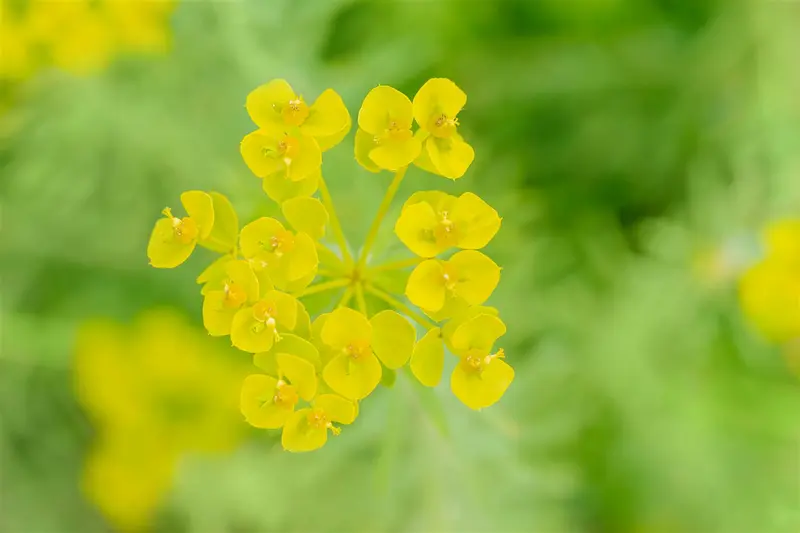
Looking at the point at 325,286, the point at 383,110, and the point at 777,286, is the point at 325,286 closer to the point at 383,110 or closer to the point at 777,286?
the point at 383,110

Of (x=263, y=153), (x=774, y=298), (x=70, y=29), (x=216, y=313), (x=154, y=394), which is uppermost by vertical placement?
(x=70, y=29)

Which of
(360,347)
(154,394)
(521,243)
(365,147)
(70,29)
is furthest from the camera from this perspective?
(154,394)

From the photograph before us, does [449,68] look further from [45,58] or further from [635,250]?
[45,58]

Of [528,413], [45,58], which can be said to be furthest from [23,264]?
[528,413]

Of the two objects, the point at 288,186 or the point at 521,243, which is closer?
the point at 288,186

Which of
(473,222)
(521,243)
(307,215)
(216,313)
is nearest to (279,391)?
(216,313)

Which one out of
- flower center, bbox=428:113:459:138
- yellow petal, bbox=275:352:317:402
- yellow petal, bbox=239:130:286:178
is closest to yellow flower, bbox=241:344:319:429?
yellow petal, bbox=275:352:317:402
